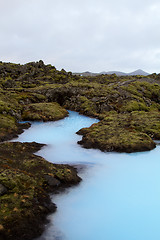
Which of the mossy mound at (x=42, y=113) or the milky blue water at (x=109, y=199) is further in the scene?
the mossy mound at (x=42, y=113)

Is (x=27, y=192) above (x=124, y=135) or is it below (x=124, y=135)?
below

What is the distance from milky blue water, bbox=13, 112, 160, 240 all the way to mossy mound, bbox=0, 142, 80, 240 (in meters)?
0.74

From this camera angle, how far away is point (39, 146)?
2127 cm

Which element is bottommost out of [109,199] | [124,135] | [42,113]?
[109,199]

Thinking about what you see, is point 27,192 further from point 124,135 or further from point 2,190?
point 124,135

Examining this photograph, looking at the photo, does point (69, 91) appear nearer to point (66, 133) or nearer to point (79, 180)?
point (66, 133)

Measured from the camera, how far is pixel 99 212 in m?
10.7

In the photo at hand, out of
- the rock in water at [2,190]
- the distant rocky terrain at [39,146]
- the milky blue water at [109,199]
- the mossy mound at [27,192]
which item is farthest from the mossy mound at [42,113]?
the rock in water at [2,190]

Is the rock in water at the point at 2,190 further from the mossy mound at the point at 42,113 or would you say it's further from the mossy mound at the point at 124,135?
the mossy mound at the point at 42,113

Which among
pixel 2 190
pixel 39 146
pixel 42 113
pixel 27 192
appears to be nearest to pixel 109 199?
pixel 27 192

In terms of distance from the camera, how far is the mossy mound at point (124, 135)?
21.0m

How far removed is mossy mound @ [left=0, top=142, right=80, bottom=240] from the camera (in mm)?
8238

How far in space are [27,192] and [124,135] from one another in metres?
16.0

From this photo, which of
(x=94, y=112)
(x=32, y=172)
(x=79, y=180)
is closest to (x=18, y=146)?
(x=32, y=172)
